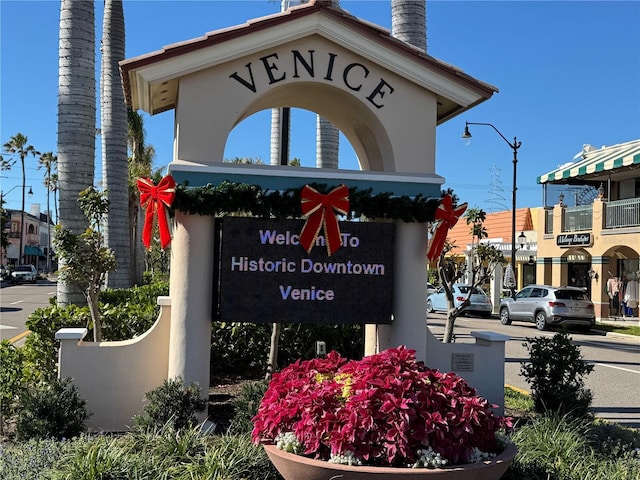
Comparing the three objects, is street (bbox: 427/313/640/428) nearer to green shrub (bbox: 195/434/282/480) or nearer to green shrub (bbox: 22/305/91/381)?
green shrub (bbox: 195/434/282/480)

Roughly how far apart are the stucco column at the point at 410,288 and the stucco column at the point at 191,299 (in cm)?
210

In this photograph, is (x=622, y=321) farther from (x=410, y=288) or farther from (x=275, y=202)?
(x=275, y=202)

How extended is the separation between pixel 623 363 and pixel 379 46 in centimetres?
1119

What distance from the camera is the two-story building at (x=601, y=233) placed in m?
25.9

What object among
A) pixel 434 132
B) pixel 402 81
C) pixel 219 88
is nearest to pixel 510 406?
pixel 434 132

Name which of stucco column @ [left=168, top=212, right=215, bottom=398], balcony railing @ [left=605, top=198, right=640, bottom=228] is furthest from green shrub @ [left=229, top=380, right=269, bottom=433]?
balcony railing @ [left=605, top=198, right=640, bottom=228]

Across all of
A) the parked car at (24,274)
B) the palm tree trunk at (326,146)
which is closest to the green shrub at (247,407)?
the palm tree trunk at (326,146)

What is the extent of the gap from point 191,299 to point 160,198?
1.12 meters

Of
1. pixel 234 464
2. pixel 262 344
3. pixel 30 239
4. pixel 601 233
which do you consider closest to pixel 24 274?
pixel 30 239

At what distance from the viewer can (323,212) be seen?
6641mm

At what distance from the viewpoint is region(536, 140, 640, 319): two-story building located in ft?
84.9

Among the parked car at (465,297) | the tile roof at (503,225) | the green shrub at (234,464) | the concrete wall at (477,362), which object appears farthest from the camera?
the tile roof at (503,225)

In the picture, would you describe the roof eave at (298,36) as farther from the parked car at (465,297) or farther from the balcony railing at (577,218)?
the balcony railing at (577,218)

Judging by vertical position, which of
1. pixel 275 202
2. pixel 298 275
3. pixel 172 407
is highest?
pixel 275 202
